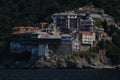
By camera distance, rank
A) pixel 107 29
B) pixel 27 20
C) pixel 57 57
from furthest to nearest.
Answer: pixel 27 20, pixel 107 29, pixel 57 57

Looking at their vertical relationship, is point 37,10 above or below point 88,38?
above

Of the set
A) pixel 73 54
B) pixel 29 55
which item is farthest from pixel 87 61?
pixel 29 55

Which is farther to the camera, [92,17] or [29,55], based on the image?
[92,17]

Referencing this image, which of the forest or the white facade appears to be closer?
the white facade

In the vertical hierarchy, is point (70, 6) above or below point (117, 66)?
above

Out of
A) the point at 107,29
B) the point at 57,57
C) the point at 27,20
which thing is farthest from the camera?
the point at 27,20

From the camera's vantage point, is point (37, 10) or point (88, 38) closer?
point (88, 38)

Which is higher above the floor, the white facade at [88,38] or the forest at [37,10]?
the forest at [37,10]

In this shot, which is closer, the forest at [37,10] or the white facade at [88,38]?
the white facade at [88,38]

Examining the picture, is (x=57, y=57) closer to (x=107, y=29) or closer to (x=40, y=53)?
(x=40, y=53)

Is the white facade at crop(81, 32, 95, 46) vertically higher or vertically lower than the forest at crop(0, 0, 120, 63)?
lower

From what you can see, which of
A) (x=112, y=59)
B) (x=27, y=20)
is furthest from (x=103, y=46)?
(x=27, y=20)

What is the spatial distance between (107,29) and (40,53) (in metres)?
16.5

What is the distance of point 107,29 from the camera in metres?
130
